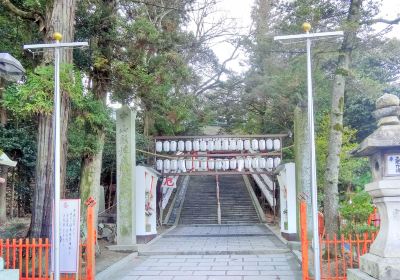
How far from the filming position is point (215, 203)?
24156mm

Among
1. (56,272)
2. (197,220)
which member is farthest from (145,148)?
(56,272)

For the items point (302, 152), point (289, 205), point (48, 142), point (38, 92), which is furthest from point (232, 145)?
point (38, 92)

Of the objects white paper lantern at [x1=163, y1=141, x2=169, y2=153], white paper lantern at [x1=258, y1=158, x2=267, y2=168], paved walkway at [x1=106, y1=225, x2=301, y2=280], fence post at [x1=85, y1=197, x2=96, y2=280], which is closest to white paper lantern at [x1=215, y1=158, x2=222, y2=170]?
white paper lantern at [x1=258, y1=158, x2=267, y2=168]

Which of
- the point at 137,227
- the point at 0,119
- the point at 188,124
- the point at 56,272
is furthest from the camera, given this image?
the point at 188,124

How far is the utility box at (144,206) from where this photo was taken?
45.6 feet

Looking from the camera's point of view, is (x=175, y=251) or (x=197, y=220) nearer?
(x=175, y=251)

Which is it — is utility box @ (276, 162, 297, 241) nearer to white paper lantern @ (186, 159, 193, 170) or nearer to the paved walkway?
the paved walkway

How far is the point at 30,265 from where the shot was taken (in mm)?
8266

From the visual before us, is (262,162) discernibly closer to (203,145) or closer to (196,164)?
(203,145)

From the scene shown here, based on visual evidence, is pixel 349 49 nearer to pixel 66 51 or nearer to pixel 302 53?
pixel 302 53

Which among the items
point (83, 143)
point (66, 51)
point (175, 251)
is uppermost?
point (66, 51)

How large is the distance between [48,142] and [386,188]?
6.20m

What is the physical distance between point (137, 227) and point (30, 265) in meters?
5.77

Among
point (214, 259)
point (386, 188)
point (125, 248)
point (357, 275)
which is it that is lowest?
point (214, 259)
